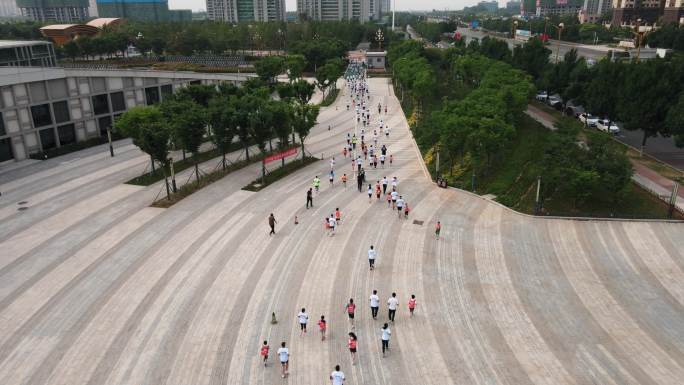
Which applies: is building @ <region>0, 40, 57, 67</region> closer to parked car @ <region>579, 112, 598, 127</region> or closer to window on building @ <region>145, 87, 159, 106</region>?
window on building @ <region>145, 87, 159, 106</region>

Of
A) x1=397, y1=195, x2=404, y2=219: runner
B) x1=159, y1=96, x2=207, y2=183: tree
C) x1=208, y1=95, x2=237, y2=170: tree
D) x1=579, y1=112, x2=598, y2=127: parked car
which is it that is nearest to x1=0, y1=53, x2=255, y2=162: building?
x1=159, y1=96, x2=207, y2=183: tree

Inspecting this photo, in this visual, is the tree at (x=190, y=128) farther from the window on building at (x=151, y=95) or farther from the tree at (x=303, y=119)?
the window on building at (x=151, y=95)

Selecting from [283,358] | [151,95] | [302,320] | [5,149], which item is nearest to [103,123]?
[151,95]

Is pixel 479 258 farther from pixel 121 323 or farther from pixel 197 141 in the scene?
pixel 197 141

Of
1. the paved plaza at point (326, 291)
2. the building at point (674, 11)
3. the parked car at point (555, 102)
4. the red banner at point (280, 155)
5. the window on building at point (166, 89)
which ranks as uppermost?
the building at point (674, 11)

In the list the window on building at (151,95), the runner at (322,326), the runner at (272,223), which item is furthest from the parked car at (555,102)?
the runner at (322,326)

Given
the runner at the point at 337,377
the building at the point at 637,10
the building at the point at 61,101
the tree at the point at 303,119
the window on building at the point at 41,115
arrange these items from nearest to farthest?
1. the runner at the point at 337,377
2. the tree at the point at 303,119
3. the building at the point at 61,101
4. the window on building at the point at 41,115
5. the building at the point at 637,10

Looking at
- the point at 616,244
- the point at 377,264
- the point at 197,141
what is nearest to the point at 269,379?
the point at 377,264
